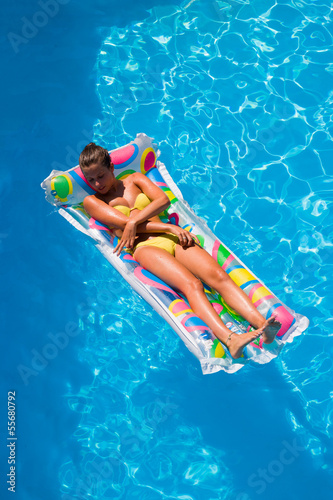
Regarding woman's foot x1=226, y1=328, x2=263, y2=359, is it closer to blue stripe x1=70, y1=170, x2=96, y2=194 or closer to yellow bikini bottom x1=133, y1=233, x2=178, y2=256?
yellow bikini bottom x1=133, y1=233, x2=178, y2=256

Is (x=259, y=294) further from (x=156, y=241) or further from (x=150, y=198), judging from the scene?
(x=150, y=198)

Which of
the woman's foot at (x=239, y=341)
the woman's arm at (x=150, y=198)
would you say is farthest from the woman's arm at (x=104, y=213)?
the woman's foot at (x=239, y=341)

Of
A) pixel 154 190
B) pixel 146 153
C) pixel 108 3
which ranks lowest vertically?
pixel 154 190

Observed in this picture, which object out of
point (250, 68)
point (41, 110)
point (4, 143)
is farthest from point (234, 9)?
point (4, 143)

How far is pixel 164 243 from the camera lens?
176 inches

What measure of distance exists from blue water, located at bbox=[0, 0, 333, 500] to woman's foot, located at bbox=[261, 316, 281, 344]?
1.17 m

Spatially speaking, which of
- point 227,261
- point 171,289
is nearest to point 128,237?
point 171,289

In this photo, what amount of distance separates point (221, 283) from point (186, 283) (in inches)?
10.0

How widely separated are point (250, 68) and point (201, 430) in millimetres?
3838

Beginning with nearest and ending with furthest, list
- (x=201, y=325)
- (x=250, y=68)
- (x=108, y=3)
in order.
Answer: (x=201, y=325) < (x=250, y=68) < (x=108, y=3)

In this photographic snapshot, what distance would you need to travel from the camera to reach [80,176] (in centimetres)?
477

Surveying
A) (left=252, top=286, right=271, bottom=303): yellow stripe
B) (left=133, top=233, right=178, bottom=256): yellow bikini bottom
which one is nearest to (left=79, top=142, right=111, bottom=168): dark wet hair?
(left=133, top=233, right=178, bottom=256): yellow bikini bottom

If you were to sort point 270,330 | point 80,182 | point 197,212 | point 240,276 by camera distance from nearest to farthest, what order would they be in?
point 270,330 < point 240,276 < point 80,182 < point 197,212

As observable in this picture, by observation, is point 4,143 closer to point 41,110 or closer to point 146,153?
point 41,110
